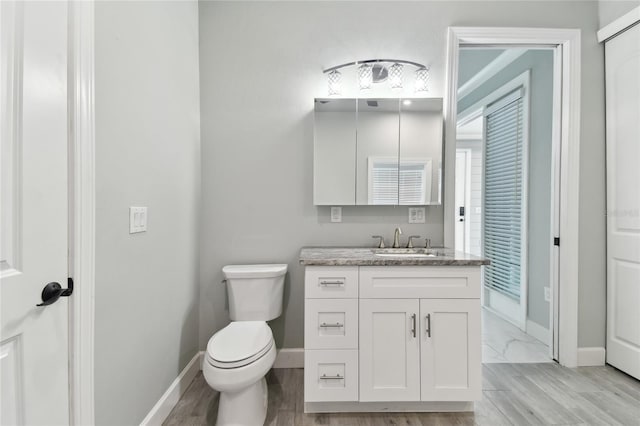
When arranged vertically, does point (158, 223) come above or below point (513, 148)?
below

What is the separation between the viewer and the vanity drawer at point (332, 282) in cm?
167

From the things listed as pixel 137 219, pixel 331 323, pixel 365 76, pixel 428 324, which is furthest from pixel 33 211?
pixel 365 76

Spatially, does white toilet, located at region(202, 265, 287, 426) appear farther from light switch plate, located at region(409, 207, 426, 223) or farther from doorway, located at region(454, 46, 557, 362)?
doorway, located at region(454, 46, 557, 362)

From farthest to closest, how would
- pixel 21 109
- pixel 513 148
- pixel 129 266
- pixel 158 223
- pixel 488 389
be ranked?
pixel 513 148 < pixel 488 389 < pixel 158 223 < pixel 129 266 < pixel 21 109

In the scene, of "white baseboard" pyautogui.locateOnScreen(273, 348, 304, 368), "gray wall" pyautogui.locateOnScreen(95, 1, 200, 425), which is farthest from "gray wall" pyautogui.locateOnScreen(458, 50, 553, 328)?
"gray wall" pyautogui.locateOnScreen(95, 1, 200, 425)

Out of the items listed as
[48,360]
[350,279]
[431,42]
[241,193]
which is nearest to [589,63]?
[431,42]

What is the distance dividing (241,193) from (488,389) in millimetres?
2057

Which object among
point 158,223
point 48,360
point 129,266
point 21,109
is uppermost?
point 21,109

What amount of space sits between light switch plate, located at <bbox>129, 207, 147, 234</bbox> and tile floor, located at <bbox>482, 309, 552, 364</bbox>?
2.45 metres

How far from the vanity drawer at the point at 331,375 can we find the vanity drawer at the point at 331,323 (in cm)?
4

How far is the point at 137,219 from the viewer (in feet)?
4.61

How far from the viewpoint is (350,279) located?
1.67m

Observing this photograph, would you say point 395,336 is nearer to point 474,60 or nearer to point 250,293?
point 250,293

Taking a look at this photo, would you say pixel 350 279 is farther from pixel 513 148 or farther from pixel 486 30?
pixel 513 148
